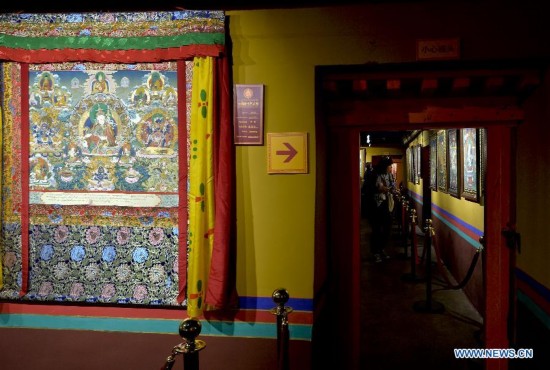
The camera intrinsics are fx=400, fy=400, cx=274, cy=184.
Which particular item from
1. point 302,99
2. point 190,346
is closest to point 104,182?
point 302,99

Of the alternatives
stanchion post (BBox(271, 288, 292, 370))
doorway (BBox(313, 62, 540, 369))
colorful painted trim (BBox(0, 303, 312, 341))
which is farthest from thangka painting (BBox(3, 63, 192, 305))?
doorway (BBox(313, 62, 540, 369))

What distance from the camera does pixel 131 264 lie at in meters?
3.31

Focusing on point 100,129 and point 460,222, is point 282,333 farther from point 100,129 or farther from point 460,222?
point 460,222

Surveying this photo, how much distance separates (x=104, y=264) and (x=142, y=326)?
23.8 inches

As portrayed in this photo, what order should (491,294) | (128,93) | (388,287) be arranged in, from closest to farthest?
(128,93) < (491,294) < (388,287)

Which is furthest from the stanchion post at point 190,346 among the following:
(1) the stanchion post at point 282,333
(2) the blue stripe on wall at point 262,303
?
(2) the blue stripe on wall at point 262,303

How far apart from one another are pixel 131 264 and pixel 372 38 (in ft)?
8.72

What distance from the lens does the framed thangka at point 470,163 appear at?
529cm

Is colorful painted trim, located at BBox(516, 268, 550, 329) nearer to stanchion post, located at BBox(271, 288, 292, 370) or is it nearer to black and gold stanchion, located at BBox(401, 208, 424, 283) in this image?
stanchion post, located at BBox(271, 288, 292, 370)

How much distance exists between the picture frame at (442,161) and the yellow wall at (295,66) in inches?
192

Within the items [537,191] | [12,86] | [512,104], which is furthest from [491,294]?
[12,86]

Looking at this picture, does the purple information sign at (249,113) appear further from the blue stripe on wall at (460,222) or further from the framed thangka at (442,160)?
the framed thangka at (442,160)

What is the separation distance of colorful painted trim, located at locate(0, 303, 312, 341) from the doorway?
396 mm

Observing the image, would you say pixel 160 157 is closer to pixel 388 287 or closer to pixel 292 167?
pixel 292 167
